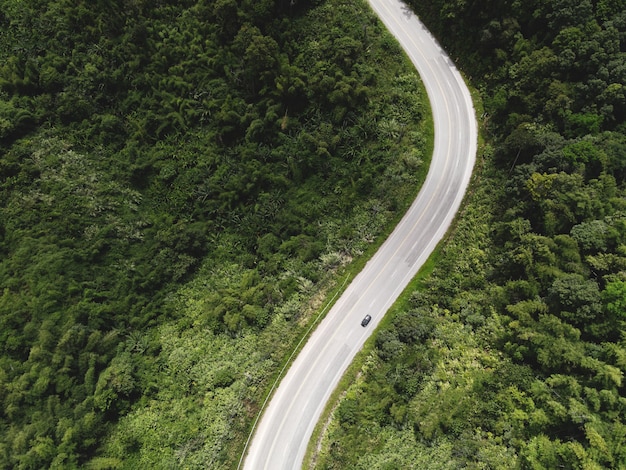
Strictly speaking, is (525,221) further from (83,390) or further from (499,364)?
(83,390)

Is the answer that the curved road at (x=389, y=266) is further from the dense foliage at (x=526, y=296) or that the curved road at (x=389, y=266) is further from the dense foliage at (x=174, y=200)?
the dense foliage at (x=174, y=200)

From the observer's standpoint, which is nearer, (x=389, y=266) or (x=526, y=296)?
(x=526, y=296)

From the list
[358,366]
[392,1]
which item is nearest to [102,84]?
[392,1]

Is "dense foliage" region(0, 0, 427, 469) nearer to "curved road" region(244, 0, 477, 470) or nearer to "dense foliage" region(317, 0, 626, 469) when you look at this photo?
"curved road" region(244, 0, 477, 470)

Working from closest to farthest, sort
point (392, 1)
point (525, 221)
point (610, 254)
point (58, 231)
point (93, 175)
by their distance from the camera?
point (610, 254) → point (525, 221) → point (58, 231) → point (93, 175) → point (392, 1)

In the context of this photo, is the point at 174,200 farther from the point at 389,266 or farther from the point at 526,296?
the point at 526,296

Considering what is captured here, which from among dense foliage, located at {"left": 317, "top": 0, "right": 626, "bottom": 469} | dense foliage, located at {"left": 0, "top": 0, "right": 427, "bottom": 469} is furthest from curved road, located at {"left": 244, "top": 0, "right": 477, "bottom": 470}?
dense foliage, located at {"left": 0, "top": 0, "right": 427, "bottom": 469}

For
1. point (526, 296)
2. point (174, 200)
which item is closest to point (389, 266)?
point (526, 296)
